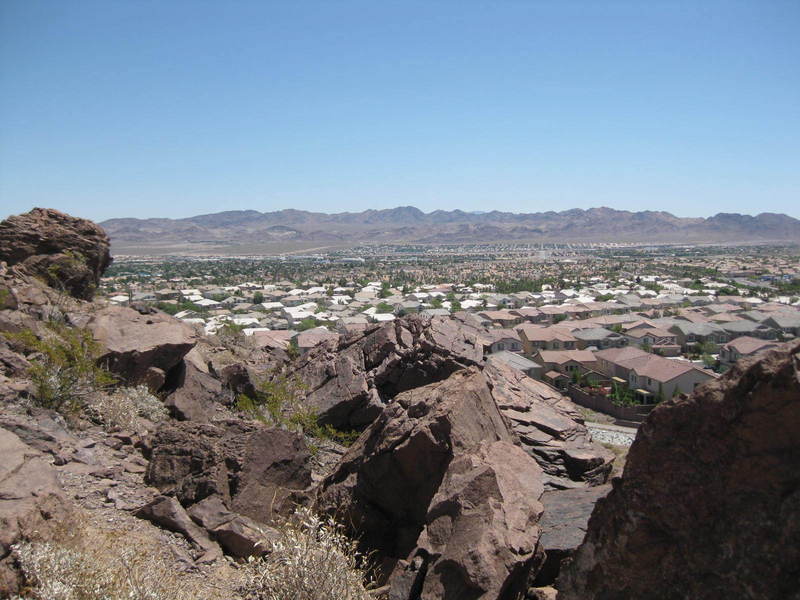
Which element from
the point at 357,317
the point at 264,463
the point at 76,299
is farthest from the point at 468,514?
the point at 357,317

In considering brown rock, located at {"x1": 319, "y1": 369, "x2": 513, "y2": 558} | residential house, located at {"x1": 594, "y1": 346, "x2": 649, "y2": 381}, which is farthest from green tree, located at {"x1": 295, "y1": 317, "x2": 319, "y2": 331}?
brown rock, located at {"x1": 319, "y1": 369, "x2": 513, "y2": 558}

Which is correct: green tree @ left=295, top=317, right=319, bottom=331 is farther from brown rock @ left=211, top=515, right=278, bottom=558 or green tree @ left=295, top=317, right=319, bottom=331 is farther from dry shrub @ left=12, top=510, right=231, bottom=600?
dry shrub @ left=12, top=510, right=231, bottom=600

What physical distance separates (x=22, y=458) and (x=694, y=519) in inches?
222

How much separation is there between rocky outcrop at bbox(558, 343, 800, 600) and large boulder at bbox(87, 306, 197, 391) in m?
8.14

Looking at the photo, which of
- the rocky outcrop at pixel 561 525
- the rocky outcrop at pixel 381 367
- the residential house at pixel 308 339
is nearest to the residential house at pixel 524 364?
the residential house at pixel 308 339

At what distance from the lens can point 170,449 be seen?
21.9 feet

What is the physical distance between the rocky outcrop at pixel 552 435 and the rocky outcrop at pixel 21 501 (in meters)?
5.15

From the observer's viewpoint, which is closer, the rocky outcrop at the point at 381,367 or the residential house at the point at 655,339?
the rocky outcrop at the point at 381,367

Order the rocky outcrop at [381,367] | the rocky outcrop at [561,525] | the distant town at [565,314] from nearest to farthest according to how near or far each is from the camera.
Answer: the rocky outcrop at [561,525] < the rocky outcrop at [381,367] < the distant town at [565,314]

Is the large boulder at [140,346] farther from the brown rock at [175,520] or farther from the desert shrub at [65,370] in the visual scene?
the brown rock at [175,520]

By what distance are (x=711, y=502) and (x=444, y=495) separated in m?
2.26

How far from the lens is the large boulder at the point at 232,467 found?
6375 mm

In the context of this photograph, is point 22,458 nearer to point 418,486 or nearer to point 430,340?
point 418,486

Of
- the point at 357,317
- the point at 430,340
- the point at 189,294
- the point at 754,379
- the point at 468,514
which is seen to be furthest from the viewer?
the point at 189,294
